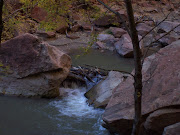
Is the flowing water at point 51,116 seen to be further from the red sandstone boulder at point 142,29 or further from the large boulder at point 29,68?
the red sandstone boulder at point 142,29

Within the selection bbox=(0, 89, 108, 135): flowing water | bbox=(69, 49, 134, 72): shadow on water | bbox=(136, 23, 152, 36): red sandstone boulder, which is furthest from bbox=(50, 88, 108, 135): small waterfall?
bbox=(136, 23, 152, 36): red sandstone boulder

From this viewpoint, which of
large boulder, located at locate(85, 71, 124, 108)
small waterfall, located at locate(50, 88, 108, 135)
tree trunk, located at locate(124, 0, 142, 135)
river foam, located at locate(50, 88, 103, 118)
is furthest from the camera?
large boulder, located at locate(85, 71, 124, 108)

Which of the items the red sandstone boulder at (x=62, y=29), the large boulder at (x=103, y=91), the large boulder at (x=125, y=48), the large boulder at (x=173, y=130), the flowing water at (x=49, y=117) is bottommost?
the flowing water at (x=49, y=117)

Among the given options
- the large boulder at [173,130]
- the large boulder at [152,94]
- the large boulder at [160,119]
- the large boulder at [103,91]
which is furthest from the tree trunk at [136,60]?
Result: the large boulder at [103,91]

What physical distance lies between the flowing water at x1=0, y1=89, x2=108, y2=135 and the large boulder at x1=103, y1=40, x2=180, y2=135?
2.57 ft

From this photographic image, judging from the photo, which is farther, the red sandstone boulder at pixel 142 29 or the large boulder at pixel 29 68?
the red sandstone boulder at pixel 142 29

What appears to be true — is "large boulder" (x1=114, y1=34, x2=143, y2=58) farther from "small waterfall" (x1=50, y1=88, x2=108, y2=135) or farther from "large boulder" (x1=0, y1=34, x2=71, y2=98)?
"large boulder" (x1=0, y1=34, x2=71, y2=98)

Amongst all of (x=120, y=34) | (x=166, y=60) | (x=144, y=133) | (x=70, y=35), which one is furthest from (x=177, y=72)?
(x=70, y=35)

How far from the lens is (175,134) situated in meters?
3.57

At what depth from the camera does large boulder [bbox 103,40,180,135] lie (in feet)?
15.3

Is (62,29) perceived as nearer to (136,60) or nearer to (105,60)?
(105,60)

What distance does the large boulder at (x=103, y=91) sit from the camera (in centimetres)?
704

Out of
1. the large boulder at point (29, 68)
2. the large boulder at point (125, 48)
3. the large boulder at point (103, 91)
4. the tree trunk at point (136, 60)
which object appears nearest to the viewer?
the tree trunk at point (136, 60)

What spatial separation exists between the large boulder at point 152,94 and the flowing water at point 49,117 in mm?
785
